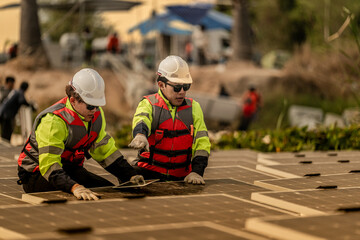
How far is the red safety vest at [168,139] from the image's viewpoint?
6.60 m

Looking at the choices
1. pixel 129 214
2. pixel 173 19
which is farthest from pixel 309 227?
pixel 173 19

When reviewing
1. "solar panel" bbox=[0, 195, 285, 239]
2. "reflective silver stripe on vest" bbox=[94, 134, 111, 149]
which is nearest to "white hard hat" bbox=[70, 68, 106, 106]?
"reflective silver stripe on vest" bbox=[94, 134, 111, 149]

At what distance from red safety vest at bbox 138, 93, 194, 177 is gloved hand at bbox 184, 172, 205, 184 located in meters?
0.28

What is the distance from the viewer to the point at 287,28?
4153 cm

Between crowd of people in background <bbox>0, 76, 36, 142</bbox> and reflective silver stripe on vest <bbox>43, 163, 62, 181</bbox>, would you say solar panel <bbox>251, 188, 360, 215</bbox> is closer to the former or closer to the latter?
reflective silver stripe on vest <bbox>43, 163, 62, 181</bbox>

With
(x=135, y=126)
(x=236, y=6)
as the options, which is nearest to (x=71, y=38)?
(x=236, y=6)

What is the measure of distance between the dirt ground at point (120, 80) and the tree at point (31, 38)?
46 centimetres

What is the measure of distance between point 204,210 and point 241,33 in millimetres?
23357

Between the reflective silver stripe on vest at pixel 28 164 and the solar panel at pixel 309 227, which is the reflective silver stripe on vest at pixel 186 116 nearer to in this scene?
the reflective silver stripe on vest at pixel 28 164

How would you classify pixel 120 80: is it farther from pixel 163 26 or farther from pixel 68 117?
pixel 68 117

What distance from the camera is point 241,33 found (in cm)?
2803

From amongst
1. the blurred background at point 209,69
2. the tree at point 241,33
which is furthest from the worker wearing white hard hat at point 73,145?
the tree at point 241,33

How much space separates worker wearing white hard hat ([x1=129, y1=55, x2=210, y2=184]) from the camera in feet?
21.6

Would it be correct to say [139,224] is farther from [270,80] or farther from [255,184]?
[270,80]
